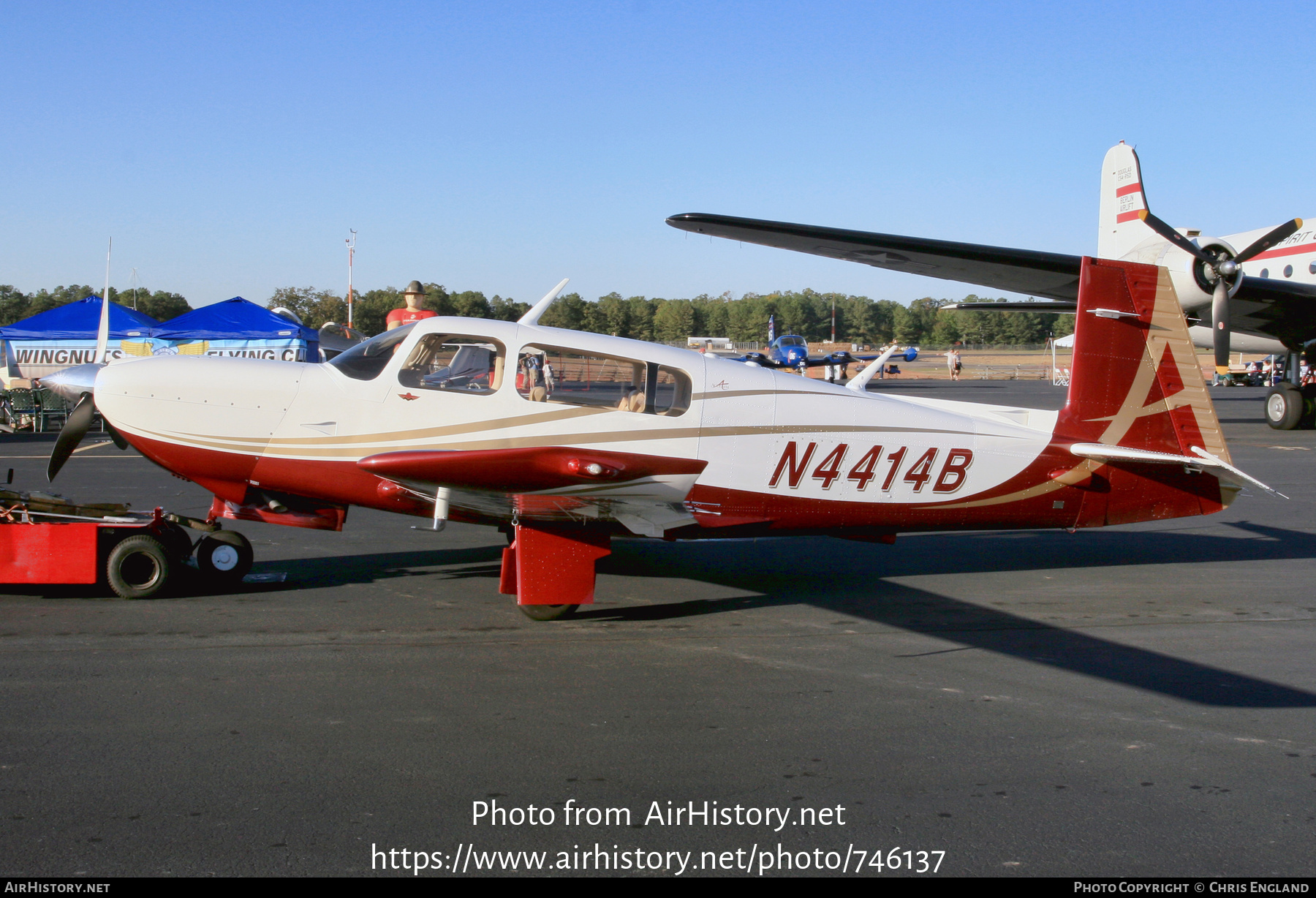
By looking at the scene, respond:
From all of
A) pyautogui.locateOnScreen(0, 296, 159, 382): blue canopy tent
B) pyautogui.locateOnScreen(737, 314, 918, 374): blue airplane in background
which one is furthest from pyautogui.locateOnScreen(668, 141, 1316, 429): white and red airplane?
pyautogui.locateOnScreen(0, 296, 159, 382): blue canopy tent

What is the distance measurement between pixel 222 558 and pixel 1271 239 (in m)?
20.0

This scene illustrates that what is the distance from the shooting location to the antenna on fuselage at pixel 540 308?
8.01m

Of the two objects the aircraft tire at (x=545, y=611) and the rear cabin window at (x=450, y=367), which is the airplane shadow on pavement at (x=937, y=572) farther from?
the rear cabin window at (x=450, y=367)

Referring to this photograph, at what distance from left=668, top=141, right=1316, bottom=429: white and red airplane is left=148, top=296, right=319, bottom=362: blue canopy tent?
15.9 meters

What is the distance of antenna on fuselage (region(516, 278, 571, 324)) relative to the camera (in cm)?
801

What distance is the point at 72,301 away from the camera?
204 feet

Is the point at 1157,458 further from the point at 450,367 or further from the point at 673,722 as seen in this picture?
the point at 450,367

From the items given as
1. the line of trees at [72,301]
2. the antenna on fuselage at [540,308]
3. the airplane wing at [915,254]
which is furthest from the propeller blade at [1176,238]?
Answer: the line of trees at [72,301]

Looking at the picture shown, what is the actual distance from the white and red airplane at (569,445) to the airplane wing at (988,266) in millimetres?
3023

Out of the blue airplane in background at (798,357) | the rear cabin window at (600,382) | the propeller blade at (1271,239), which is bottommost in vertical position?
the rear cabin window at (600,382)

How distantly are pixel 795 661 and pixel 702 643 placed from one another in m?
0.74

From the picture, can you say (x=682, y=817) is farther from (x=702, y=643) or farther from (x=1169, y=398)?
(x=1169, y=398)
